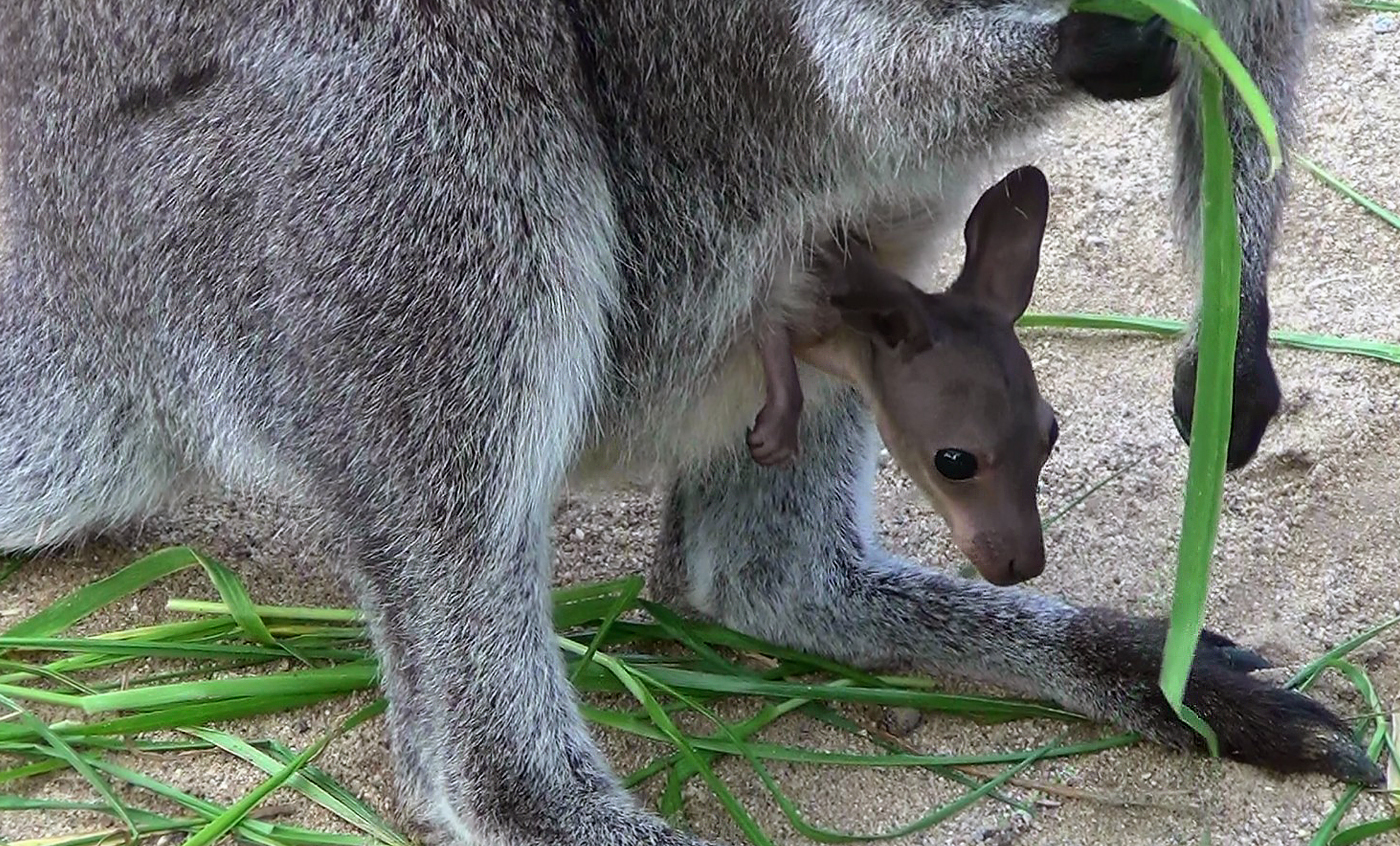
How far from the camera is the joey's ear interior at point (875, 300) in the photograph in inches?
106

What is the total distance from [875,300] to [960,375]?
188 mm

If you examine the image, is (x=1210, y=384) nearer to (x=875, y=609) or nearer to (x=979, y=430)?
(x=979, y=430)

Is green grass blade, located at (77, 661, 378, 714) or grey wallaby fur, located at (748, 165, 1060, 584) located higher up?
grey wallaby fur, located at (748, 165, 1060, 584)

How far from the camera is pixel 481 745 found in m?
2.59

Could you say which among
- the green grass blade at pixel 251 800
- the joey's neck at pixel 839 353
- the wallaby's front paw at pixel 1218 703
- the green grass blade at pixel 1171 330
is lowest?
the wallaby's front paw at pixel 1218 703

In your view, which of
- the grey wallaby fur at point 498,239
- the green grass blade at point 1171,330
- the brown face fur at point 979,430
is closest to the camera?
the grey wallaby fur at point 498,239

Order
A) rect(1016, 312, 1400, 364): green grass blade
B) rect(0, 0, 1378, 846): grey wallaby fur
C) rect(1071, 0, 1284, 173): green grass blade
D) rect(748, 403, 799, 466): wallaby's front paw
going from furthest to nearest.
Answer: rect(1016, 312, 1400, 364): green grass blade
rect(748, 403, 799, 466): wallaby's front paw
rect(0, 0, 1378, 846): grey wallaby fur
rect(1071, 0, 1284, 173): green grass blade

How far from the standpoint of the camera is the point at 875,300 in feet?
8.92

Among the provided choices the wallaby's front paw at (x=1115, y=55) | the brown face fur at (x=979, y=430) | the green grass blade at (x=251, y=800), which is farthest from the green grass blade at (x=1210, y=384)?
the green grass blade at (x=251, y=800)

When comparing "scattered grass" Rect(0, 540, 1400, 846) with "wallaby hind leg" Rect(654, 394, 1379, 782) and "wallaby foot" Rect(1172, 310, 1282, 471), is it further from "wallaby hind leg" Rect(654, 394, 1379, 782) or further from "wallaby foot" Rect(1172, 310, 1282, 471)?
"wallaby foot" Rect(1172, 310, 1282, 471)

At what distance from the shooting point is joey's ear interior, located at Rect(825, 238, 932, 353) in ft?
8.81

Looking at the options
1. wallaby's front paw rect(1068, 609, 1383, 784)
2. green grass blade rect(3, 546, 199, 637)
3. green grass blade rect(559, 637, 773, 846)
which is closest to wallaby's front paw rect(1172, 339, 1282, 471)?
wallaby's front paw rect(1068, 609, 1383, 784)

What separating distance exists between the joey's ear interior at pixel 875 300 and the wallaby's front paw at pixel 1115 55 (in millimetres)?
503

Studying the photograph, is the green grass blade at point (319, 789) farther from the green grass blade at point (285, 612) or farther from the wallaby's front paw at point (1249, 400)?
the wallaby's front paw at point (1249, 400)
